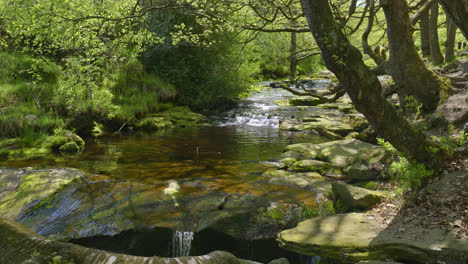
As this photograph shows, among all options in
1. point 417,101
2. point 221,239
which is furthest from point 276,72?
point 221,239

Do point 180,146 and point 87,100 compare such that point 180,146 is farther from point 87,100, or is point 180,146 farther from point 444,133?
point 444,133

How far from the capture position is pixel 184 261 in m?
3.44

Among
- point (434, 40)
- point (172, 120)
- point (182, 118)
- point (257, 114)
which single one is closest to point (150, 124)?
point (172, 120)

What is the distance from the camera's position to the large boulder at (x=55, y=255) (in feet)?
10.9

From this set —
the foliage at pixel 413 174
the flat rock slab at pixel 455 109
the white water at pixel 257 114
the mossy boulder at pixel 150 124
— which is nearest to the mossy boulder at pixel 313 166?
the foliage at pixel 413 174

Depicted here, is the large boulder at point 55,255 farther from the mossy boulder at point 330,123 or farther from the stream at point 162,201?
the mossy boulder at point 330,123

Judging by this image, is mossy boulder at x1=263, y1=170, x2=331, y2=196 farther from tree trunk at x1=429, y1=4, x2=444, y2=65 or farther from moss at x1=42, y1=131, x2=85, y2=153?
tree trunk at x1=429, y1=4, x2=444, y2=65

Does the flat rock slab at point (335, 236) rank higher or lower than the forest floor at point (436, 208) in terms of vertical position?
lower

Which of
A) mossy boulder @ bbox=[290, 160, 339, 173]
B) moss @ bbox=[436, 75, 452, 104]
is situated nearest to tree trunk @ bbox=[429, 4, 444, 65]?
moss @ bbox=[436, 75, 452, 104]

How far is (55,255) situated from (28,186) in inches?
157

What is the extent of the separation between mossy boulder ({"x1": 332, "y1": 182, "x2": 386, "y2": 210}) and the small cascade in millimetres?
2715

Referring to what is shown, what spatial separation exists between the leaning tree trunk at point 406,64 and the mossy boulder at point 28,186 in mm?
7615

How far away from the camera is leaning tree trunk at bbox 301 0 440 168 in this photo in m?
4.61

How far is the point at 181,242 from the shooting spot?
5.32 metres
